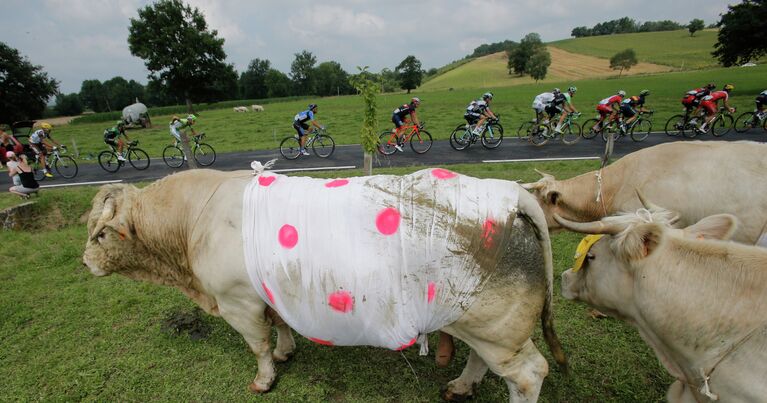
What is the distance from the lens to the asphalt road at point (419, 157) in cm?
1328

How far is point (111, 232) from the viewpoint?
11.6ft

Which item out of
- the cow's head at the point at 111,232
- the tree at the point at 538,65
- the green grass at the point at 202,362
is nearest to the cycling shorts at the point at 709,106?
the green grass at the point at 202,362

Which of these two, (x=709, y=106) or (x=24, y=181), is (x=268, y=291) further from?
(x=709, y=106)

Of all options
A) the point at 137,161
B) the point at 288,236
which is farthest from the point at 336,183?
the point at 137,161

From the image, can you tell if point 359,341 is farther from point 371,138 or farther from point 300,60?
point 300,60

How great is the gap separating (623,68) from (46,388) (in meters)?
72.1

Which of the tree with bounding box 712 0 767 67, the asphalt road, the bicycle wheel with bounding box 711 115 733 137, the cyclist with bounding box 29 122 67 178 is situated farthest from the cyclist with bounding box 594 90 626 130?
the cyclist with bounding box 29 122 67 178

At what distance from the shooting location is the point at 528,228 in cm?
251

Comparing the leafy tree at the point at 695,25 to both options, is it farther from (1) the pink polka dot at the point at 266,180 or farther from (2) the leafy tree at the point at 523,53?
(1) the pink polka dot at the point at 266,180

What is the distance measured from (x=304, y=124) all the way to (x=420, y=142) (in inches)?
202

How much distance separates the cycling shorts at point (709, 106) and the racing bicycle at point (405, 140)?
11.7 metres

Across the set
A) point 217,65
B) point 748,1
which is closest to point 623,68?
point 748,1

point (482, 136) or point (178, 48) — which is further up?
point (178, 48)

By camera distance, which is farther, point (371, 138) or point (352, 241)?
point (371, 138)
